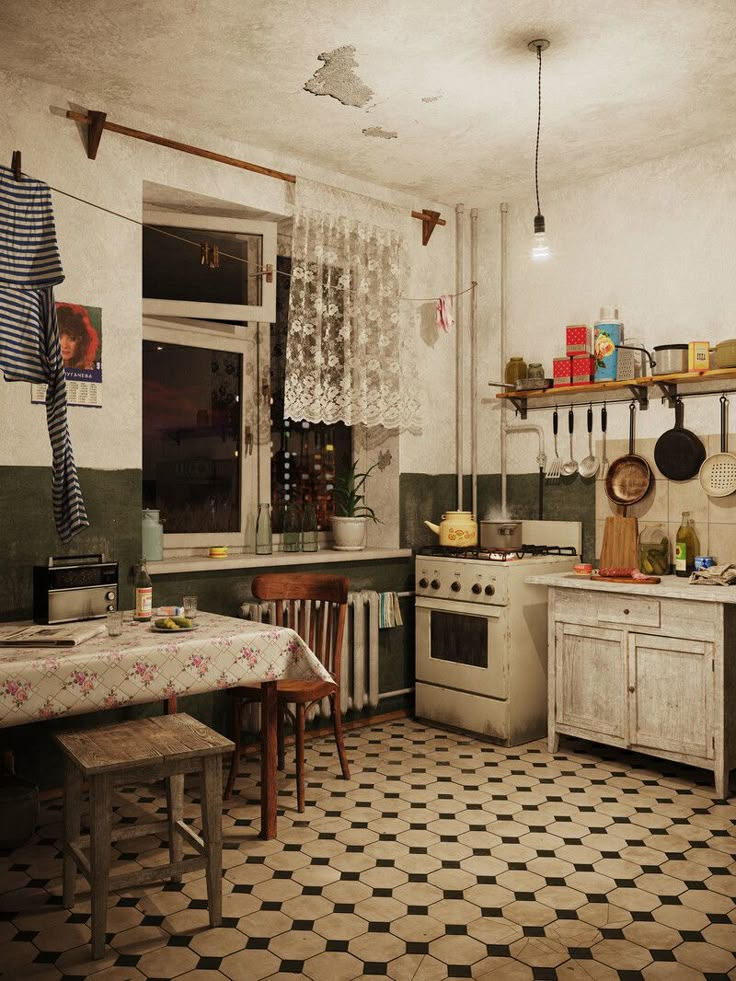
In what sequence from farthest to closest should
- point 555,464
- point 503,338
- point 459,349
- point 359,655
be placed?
point 459,349, point 503,338, point 555,464, point 359,655

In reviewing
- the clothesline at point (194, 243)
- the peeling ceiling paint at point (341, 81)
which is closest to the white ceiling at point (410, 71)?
the peeling ceiling paint at point (341, 81)

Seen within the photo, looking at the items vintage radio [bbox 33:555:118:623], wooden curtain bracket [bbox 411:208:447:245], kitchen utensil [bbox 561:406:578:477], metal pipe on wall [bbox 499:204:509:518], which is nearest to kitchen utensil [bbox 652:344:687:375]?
kitchen utensil [bbox 561:406:578:477]

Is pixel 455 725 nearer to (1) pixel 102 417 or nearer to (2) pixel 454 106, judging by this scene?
(1) pixel 102 417

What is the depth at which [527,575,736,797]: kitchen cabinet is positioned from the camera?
11.9 ft

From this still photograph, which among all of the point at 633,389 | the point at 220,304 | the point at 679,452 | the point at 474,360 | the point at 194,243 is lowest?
the point at 679,452

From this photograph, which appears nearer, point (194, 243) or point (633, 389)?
point (194, 243)

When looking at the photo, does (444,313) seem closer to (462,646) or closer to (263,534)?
(263,534)

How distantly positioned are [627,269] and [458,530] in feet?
5.60

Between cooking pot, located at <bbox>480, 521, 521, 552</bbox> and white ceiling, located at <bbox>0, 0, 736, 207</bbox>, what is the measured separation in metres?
1.96

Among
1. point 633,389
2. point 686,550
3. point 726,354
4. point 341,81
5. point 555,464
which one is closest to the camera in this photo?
point 341,81

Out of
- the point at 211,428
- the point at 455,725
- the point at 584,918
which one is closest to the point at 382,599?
the point at 455,725

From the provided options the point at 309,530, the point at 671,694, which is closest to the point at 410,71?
the point at 309,530

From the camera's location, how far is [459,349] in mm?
5281

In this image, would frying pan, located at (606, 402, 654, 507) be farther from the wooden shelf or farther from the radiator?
the radiator
